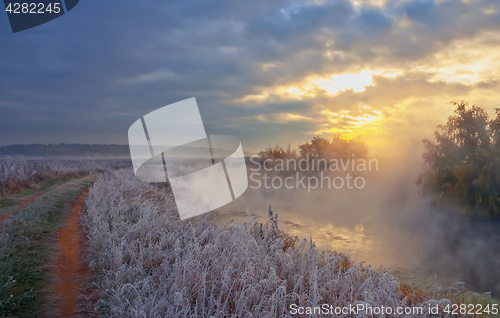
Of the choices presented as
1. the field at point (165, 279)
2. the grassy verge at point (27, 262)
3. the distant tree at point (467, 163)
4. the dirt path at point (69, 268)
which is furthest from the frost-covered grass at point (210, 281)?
the distant tree at point (467, 163)

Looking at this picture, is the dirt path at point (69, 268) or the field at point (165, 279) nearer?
the field at point (165, 279)

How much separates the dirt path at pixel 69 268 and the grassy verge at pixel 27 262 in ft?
0.49

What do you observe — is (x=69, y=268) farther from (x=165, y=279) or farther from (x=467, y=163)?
(x=467, y=163)

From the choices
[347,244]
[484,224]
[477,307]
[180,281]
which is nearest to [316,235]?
[347,244]

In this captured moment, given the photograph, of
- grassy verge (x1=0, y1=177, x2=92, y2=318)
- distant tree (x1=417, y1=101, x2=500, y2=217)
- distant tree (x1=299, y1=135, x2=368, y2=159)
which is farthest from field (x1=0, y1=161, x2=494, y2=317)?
distant tree (x1=299, y1=135, x2=368, y2=159)

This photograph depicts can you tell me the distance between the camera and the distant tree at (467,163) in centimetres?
1235

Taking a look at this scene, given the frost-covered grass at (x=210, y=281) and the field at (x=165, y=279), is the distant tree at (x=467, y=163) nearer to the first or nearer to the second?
the field at (x=165, y=279)

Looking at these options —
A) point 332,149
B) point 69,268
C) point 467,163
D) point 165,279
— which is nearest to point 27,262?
point 69,268

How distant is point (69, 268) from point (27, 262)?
64 cm

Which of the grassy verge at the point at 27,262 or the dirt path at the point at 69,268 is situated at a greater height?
the grassy verge at the point at 27,262

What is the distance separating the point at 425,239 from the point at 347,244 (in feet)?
11.9

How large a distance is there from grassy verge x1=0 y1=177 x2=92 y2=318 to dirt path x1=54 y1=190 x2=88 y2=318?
0.49 ft

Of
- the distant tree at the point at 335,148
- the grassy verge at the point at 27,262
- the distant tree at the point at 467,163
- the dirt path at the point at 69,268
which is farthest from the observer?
the distant tree at the point at 335,148

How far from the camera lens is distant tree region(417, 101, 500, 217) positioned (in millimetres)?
12352
